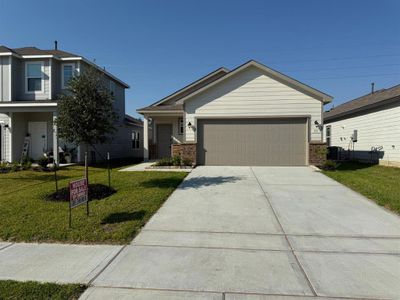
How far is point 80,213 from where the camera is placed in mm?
5844

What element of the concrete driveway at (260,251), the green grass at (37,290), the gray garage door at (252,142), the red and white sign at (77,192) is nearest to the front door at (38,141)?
the gray garage door at (252,142)

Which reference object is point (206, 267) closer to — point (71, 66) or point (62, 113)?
point (62, 113)

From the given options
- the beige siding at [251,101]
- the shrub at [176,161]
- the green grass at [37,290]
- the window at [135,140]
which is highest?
the beige siding at [251,101]

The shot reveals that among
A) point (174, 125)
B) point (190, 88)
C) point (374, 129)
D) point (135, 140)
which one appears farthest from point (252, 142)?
point (135, 140)

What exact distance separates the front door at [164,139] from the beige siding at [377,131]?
1189 cm

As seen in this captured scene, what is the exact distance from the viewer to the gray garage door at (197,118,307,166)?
1330cm

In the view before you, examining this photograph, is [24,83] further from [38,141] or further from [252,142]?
[252,142]

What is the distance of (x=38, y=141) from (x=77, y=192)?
12466 millimetres

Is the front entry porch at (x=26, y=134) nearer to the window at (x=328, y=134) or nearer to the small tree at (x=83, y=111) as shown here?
the small tree at (x=83, y=111)

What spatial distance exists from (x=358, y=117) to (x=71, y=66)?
17602 mm

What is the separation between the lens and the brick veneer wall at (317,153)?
1280 cm

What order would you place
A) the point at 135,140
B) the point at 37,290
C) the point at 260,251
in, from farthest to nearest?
A: the point at 135,140, the point at 260,251, the point at 37,290

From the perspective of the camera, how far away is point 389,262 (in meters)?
3.77

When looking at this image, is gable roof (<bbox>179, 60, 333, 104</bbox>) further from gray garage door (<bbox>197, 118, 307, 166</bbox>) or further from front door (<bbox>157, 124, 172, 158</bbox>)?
front door (<bbox>157, 124, 172, 158</bbox>)
